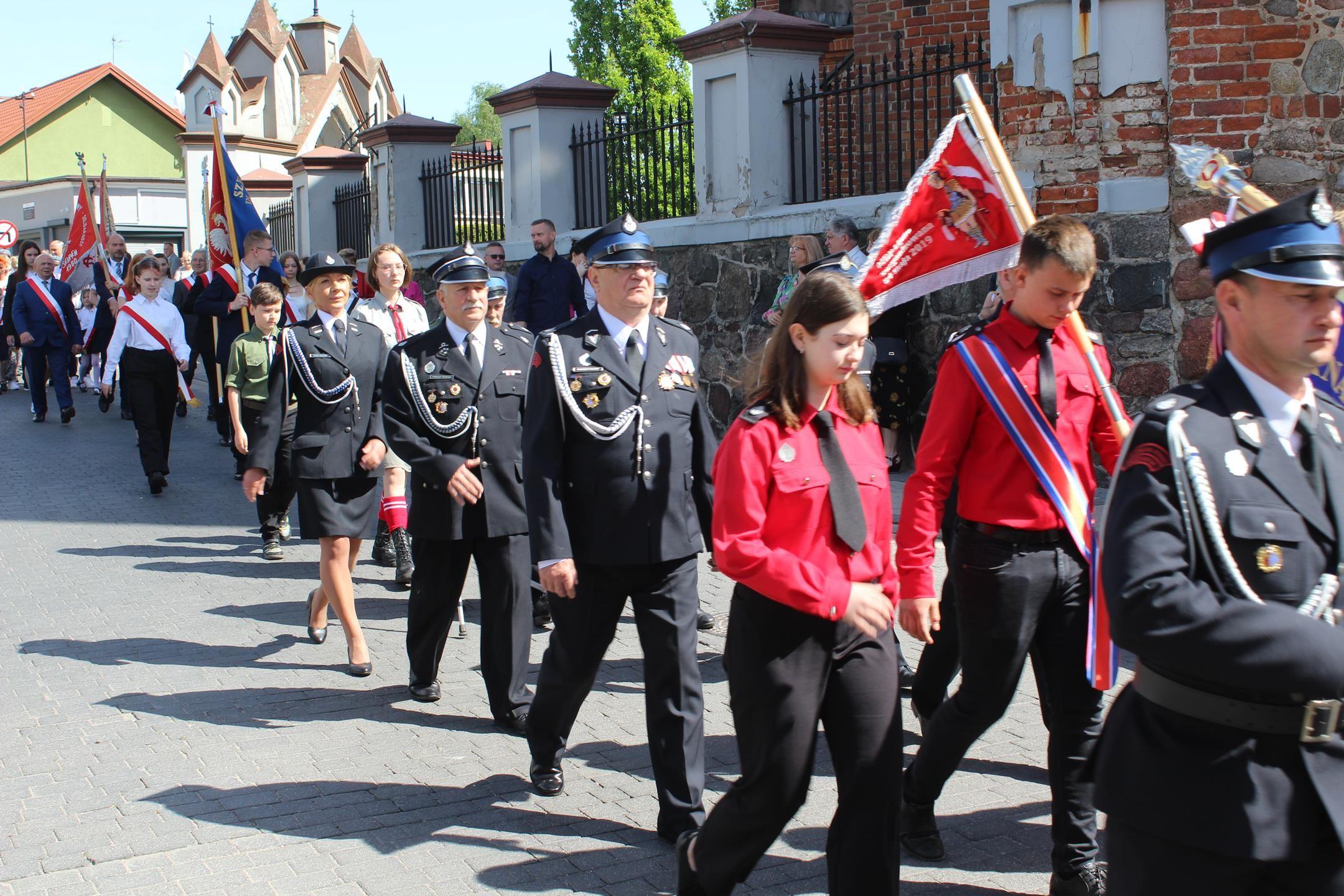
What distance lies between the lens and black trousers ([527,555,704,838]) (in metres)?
4.56

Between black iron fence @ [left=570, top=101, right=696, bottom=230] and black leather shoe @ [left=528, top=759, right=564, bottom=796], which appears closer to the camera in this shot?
black leather shoe @ [left=528, top=759, right=564, bottom=796]

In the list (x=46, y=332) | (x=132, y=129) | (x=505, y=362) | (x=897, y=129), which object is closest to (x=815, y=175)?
(x=897, y=129)

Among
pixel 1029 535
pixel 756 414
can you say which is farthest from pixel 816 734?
pixel 1029 535

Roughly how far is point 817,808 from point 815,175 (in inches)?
336

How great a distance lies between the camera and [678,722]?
457cm

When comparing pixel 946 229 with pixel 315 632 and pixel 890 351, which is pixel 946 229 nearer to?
pixel 315 632

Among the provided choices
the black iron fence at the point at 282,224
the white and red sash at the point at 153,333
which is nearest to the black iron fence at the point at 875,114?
the white and red sash at the point at 153,333

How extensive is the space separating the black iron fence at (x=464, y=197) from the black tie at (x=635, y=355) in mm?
13203

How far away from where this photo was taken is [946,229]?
448cm

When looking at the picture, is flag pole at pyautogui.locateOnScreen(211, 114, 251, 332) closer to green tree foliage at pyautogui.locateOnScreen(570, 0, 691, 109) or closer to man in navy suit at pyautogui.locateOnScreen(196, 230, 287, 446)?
man in navy suit at pyautogui.locateOnScreen(196, 230, 287, 446)

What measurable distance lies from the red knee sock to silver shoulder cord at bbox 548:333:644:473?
11.8ft

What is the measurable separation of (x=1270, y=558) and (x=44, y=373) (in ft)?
61.4

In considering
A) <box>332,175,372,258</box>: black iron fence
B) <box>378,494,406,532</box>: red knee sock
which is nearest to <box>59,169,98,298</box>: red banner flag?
<box>332,175,372,258</box>: black iron fence

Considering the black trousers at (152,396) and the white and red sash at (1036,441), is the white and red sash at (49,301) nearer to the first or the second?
the black trousers at (152,396)
